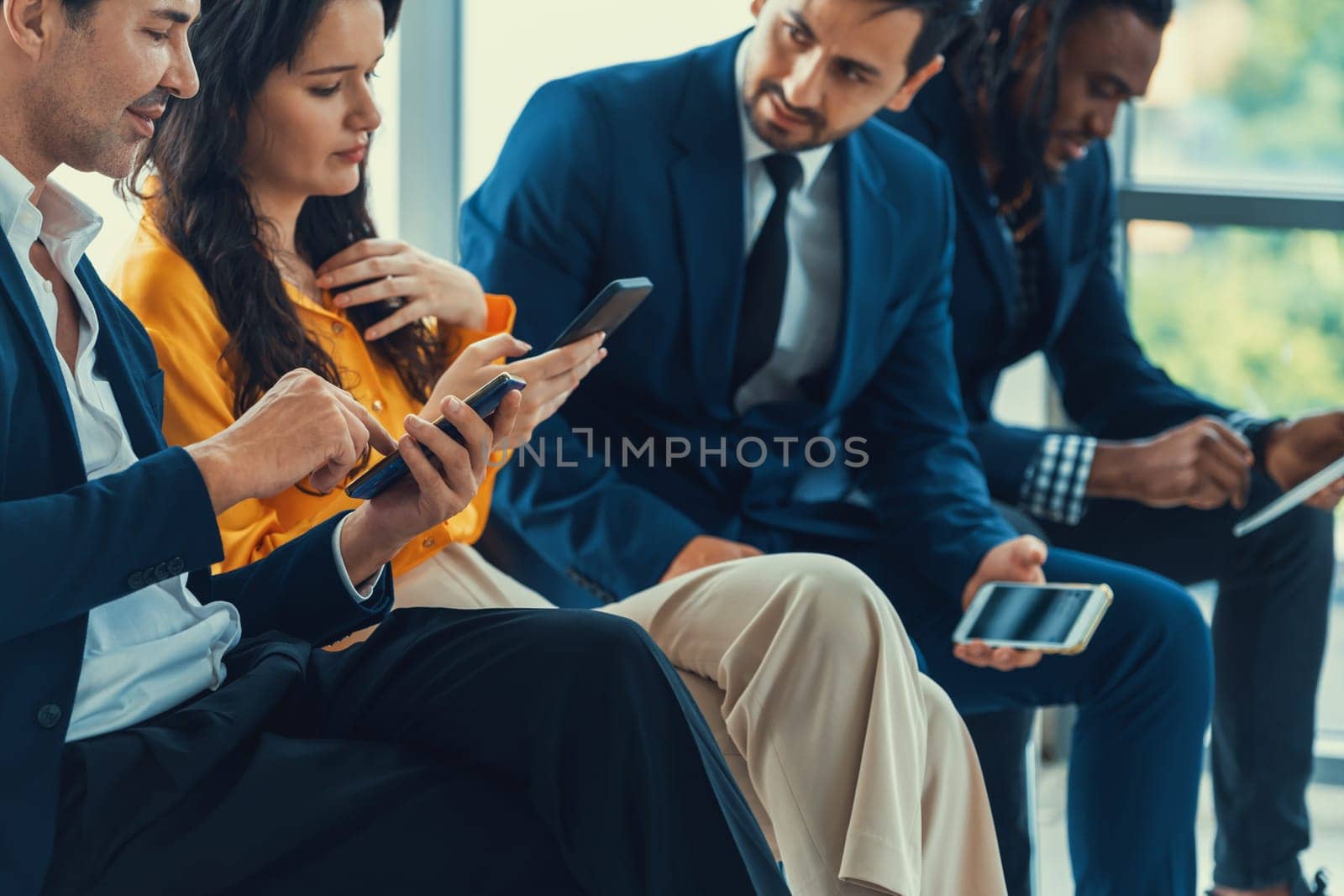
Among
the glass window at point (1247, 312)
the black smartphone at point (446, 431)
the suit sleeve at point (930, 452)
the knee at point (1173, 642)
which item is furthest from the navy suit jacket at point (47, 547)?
the glass window at point (1247, 312)

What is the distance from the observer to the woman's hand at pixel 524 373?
1680 millimetres

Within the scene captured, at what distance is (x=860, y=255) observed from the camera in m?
2.16

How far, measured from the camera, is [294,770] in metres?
1.21

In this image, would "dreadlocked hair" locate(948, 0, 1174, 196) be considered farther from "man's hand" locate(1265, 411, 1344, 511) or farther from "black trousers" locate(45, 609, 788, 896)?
"black trousers" locate(45, 609, 788, 896)

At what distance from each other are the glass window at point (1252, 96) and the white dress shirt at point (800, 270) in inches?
44.7

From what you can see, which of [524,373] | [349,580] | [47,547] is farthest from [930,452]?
[47,547]

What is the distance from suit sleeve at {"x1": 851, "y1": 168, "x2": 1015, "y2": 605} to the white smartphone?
10 centimetres

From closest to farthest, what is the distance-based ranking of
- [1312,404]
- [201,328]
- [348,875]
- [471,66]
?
[348,875]
[201,328]
[471,66]
[1312,404]

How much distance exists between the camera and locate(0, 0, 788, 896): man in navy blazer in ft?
3.70

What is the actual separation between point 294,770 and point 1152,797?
1.29m

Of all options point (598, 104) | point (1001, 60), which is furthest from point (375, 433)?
point (1001, 60)

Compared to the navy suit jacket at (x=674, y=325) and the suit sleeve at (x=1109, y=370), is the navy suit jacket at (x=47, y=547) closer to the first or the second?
the navy suit jacket at (x=674, y=325)

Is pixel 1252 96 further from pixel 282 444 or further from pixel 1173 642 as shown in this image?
pixel 282 444

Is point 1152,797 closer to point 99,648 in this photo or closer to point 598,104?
point 598,104
